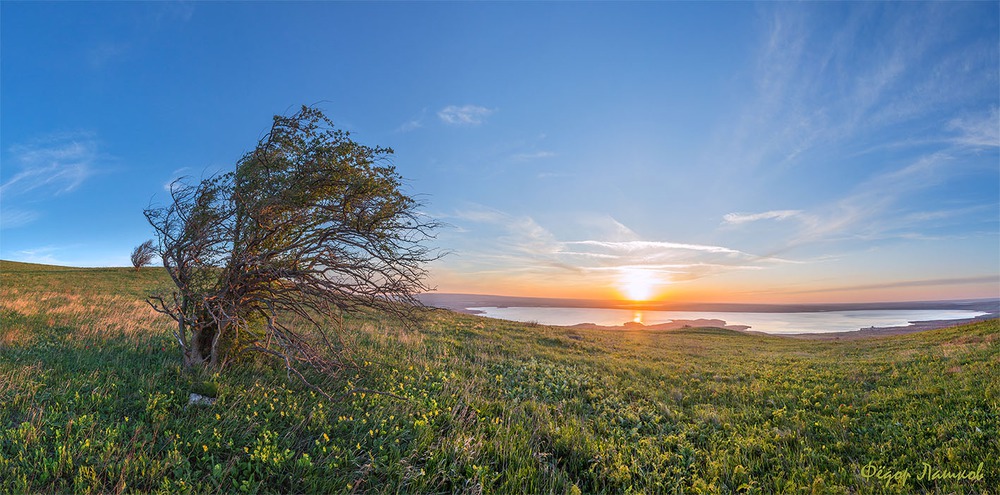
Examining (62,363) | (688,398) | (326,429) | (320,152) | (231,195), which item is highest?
(320,152)

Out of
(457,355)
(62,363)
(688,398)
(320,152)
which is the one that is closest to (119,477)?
(62,363)

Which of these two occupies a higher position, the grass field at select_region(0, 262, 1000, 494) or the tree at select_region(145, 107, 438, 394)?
the tree at select_region(145, 107, 438, 394)

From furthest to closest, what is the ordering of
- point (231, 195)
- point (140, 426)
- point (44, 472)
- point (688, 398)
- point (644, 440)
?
point (688, 398) < point (231, 195) < point (644, 440) < point (140, 426) < point (44, 472)

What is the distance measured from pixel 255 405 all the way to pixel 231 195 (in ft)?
16.4

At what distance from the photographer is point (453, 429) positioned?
281 inches

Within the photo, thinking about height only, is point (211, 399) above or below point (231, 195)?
below

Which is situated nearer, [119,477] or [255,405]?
[119,477]

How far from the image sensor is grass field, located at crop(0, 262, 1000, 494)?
207 inches

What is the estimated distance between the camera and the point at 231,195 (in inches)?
350

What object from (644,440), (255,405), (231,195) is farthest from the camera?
(231,195)

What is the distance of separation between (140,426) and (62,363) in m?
4.58

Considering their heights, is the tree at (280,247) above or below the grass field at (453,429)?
above

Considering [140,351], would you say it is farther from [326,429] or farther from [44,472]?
[326,429]

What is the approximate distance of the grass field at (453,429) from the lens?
5.27m
